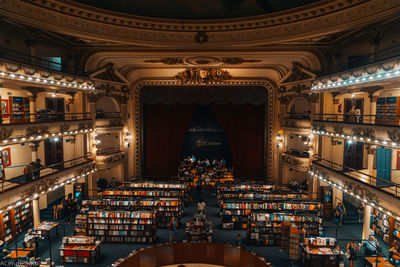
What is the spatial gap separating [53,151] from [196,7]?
461 inches

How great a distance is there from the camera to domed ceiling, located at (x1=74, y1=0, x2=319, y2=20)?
11500 millimetres

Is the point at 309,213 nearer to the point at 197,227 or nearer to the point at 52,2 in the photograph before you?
the point at 197,227

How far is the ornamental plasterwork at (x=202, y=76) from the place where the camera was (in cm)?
1825

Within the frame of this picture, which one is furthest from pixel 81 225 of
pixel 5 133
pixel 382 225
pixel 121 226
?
pixel 382 225

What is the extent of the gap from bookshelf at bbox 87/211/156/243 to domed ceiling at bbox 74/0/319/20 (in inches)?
370

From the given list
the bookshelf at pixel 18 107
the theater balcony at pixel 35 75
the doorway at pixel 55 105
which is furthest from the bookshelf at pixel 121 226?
the doorway at pixel 55 105

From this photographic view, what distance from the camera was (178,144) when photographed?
2038cm

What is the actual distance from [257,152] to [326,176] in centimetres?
763

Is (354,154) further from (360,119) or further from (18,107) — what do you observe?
(18,107)

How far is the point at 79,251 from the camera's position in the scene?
32.7 ft

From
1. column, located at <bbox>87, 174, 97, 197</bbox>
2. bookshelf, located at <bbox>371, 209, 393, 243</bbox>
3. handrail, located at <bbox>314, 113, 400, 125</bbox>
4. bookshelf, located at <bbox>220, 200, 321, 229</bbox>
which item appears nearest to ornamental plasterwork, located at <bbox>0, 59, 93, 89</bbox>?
column, located at <bbox>87, 174, 97, 197</bbox>

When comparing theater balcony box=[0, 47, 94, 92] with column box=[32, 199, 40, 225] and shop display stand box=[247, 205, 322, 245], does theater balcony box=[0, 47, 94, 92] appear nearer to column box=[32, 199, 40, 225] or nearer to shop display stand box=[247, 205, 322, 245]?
column box=[32, 199, 40, 225]

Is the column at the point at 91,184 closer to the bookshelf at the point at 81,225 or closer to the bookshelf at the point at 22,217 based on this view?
the bookshelf at the point at 22,217

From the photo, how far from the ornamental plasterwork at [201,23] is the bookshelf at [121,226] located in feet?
27.9
